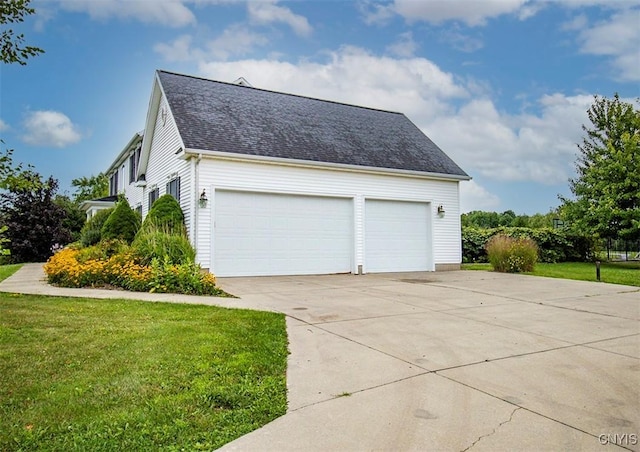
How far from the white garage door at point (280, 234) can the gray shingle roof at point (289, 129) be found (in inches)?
51.0

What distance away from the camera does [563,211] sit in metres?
18.4

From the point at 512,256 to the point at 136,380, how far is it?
11.9 meters

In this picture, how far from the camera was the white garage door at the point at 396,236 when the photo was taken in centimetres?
1345

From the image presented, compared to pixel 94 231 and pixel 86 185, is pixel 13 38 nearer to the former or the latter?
pixel 94 231

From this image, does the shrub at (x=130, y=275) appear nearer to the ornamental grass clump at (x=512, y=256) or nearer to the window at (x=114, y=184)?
the ornamental grass clump at (x=512, y=256)

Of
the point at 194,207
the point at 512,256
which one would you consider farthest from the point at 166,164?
the point at 512,256

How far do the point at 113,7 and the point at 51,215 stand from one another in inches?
458

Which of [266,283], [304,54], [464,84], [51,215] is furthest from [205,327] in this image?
[51,215]

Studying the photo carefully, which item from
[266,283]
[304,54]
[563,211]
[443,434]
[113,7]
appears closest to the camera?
[443,434]

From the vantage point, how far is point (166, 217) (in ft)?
36.9

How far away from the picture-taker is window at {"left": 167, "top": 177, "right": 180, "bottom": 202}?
41.1ft

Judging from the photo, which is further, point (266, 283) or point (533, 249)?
point (533, 249)

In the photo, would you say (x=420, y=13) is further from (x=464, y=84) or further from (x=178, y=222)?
(x=178, y=222)

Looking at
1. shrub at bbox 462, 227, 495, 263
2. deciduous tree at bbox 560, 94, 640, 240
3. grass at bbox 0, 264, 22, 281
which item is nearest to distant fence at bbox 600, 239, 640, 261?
deciduous tree at bbox 560, 94, 640, 240
